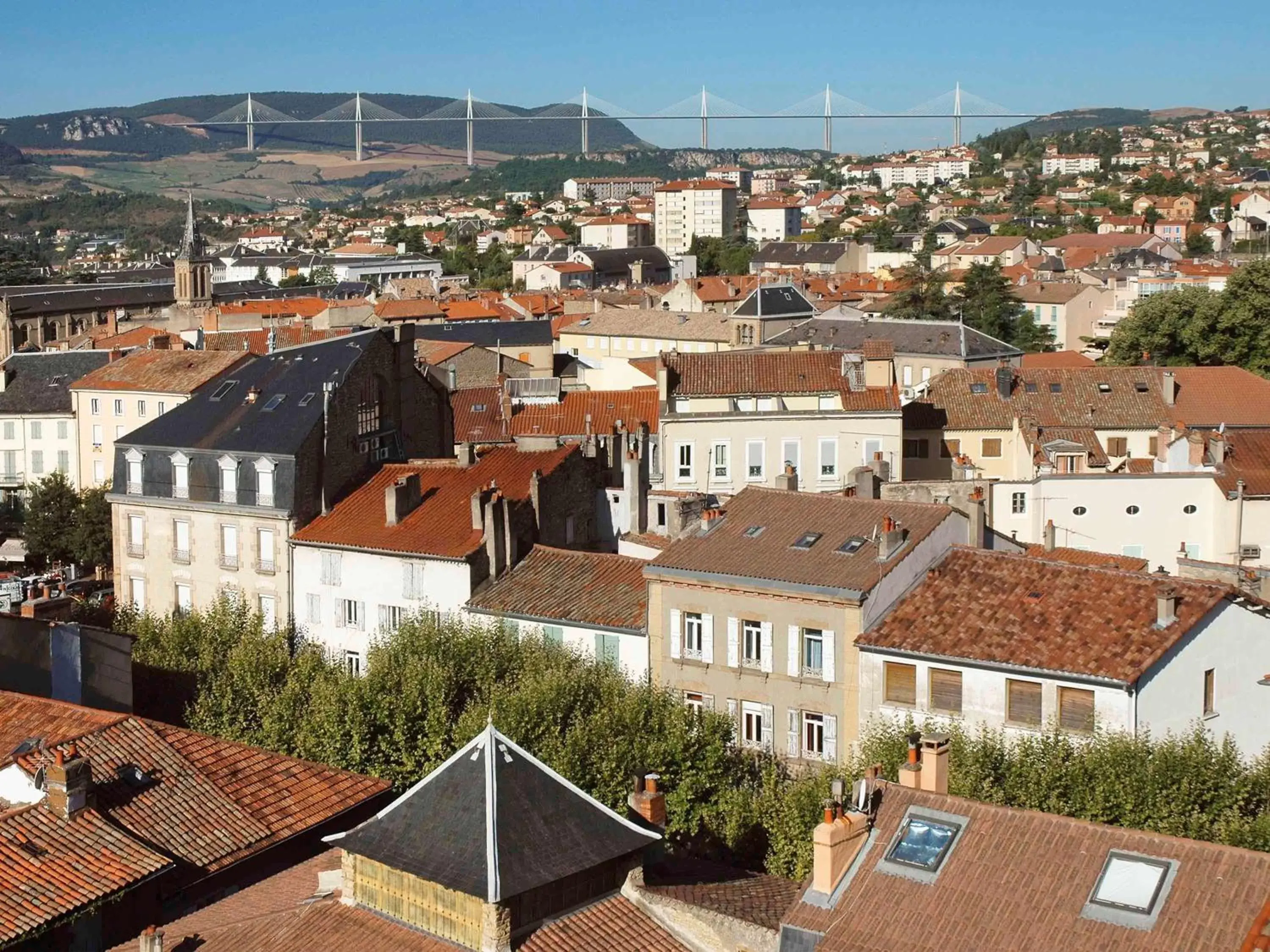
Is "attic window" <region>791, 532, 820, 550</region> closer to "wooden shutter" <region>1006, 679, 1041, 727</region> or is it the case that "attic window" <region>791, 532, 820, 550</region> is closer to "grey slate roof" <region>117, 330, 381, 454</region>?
"wooden shutter" <region>1006, 679, 1041, 727</region>

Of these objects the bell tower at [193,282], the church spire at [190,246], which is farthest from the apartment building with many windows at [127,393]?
the church spire at [190,246]

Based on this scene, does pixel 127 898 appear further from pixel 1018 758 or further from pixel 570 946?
pixel 1018 758

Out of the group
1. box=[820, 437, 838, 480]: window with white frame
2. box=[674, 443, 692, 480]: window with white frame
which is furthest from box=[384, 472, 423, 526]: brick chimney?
box=[820, 437, 838, 480]: window with white frame

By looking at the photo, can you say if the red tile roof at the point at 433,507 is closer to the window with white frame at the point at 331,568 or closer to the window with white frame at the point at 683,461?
the window with white frame at the point at 331,568

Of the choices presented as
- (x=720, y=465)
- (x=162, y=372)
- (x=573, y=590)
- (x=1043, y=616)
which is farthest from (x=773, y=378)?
(x=162, y=372)

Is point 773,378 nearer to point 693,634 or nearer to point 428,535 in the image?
point 428,535

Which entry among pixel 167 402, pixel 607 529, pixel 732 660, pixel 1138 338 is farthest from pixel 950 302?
pixel 732 660
